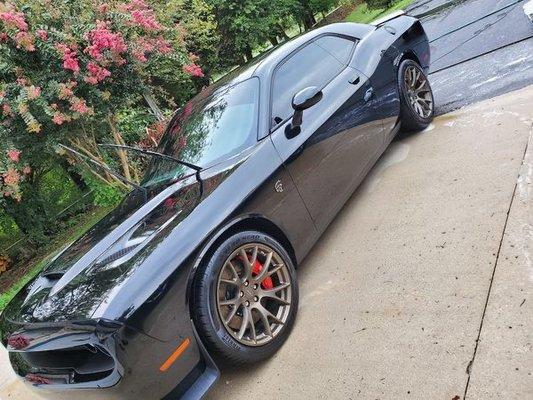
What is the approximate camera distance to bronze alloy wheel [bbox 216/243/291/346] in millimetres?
2516

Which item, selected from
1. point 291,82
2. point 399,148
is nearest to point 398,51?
point 399,148

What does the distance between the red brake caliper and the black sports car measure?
0.03 meters

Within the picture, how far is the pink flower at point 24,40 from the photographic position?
19.6ft

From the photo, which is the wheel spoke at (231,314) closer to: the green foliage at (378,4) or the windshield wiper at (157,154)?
the windshield wiper at (157,154)

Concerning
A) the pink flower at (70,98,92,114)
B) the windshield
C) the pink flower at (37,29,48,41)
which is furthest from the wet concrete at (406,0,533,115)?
the pink flower at (37,29,48,41)

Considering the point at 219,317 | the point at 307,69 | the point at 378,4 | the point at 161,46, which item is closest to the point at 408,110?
the point at 307,69

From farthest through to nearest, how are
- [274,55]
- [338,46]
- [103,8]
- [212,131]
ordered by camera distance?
[103,8]
[338,46]
[274,55]
[212,131]

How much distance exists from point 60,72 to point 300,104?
15.0ft

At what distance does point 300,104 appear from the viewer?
312 centimetres

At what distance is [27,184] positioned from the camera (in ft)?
28.2

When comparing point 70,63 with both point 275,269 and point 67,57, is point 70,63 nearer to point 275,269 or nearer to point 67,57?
point 67,57

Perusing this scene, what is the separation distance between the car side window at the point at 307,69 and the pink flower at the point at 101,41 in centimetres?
Answer: 340

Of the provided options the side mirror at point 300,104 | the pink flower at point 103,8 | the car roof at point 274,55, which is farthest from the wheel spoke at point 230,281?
the pink flower at point 103,8

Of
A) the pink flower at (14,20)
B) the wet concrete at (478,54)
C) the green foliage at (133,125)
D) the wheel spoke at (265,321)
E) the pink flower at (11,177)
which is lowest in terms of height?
the wet concrete at (478,54)
